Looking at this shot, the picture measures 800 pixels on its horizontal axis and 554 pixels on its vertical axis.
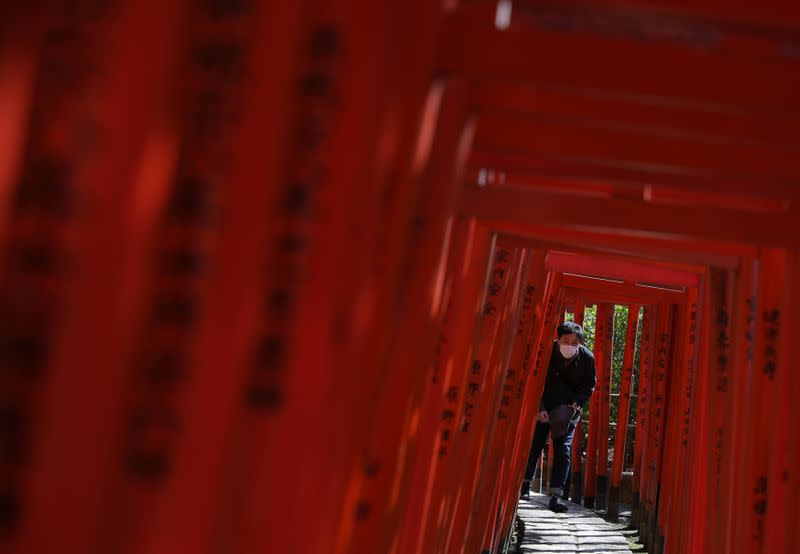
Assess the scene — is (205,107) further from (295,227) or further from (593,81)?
(593,81)

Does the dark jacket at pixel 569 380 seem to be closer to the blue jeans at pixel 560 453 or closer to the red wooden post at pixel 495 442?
the blue jeans at pixel 560 453

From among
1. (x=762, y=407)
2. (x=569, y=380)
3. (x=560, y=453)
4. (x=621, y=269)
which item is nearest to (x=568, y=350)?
(x=569, y=380)

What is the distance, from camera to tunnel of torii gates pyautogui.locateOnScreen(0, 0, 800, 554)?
48.8 inches

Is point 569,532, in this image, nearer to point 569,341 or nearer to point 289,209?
point 569,341

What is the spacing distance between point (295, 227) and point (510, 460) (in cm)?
749

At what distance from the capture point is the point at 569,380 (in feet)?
35.0

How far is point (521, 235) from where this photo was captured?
18.5ft

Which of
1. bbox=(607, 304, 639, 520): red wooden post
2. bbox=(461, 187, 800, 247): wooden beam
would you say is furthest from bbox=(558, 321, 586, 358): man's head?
bbox=(461, 187, 800, 247): wooden beam

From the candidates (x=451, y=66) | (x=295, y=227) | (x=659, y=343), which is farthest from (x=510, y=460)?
(x=295, y=227)

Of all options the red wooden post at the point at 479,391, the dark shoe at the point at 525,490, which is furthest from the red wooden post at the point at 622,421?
the red wooden post at the point at 479,391

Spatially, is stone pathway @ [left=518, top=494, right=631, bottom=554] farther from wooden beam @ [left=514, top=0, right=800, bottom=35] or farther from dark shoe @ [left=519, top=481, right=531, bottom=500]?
wooden beam @ [left=514, top=0, right=800, bottom=35]

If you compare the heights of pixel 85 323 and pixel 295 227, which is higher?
pixel 295 227

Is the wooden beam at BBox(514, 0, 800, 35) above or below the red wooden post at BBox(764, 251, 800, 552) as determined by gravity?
above

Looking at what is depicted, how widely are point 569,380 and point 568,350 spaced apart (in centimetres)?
38
